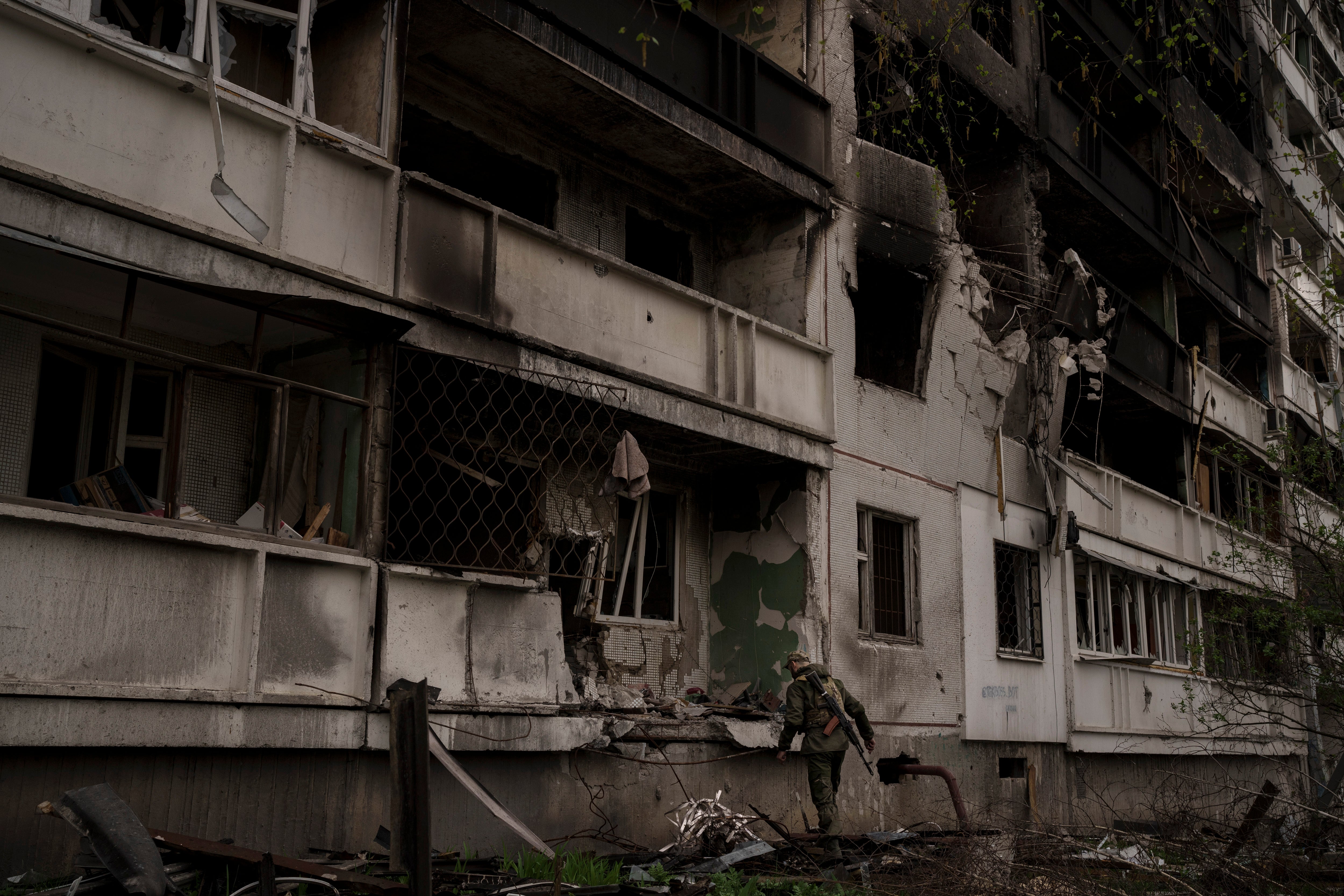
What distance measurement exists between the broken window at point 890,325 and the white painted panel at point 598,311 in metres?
3.86

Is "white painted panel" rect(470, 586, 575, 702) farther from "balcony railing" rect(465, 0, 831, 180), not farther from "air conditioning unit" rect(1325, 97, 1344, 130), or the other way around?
"air conditioning unit" rect(1325, 97, 1344, 130)

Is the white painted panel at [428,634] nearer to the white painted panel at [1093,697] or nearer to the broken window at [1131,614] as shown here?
the white painted panel at [1093,697]

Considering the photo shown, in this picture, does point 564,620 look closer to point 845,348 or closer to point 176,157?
point 845,348

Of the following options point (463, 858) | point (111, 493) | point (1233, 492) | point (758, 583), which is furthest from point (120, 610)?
point (1233, 492)

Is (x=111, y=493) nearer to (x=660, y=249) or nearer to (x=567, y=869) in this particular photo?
(x=567, y=869)

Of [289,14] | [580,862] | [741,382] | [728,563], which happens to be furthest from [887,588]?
[289,14]

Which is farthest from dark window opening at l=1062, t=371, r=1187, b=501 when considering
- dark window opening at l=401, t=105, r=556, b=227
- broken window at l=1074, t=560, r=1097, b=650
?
dark window opening at l=401, t=105, r=556, b=227

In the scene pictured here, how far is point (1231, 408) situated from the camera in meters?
24.0

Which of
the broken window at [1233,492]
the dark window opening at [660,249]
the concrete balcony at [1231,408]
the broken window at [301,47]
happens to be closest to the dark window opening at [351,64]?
the broken window at [301,47]

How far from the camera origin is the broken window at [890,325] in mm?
→ 15000

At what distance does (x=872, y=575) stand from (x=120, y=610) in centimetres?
855

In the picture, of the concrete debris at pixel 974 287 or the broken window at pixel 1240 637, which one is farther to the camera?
the broken window at pixel 1240 637

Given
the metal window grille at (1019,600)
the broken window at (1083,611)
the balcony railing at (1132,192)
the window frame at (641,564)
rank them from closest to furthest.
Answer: the window frame at (641,564) < the metal window grille at (1019,600) < the broken window at (1083,611) < the balcony railing at (1132,192)

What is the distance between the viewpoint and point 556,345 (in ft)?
33.1
